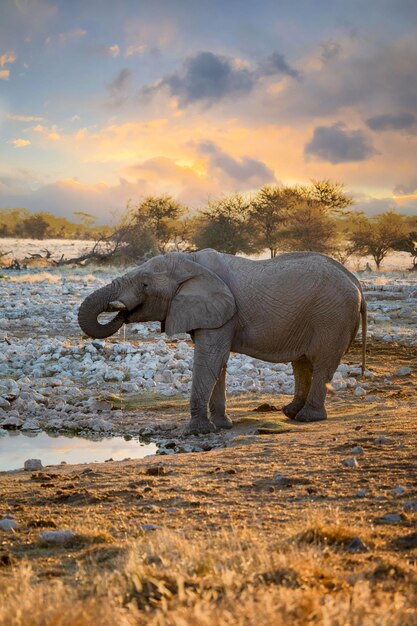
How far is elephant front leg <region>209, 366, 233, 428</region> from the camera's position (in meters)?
10.6

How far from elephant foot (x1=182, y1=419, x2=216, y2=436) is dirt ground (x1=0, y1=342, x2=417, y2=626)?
2.75 ft

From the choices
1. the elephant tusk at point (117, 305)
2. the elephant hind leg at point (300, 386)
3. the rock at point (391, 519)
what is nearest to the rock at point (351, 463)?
the rock at point (391, 519)

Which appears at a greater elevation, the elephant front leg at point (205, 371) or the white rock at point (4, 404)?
the elephant front leg at point (205, 371)

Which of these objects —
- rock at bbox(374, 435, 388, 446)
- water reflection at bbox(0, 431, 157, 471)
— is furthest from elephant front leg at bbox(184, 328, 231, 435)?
rock at bbox(374, 435, 388, 446)

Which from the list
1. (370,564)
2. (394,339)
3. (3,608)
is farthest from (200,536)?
(394,339)

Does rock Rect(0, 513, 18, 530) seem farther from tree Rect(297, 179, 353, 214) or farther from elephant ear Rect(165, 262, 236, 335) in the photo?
tree Rect(297, 179, 353, 214)

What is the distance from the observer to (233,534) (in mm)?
4625

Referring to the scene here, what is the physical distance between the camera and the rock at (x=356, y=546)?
14.4ft

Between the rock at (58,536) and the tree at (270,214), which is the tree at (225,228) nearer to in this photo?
the tree at (270,214)

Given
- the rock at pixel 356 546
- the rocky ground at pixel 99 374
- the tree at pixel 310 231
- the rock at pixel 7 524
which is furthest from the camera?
the tree at pixel 310 231

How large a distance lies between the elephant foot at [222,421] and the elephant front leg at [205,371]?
0.23m

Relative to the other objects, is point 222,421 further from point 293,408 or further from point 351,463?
point 351,463

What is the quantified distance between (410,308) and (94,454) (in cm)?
1671

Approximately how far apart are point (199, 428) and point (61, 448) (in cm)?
169
